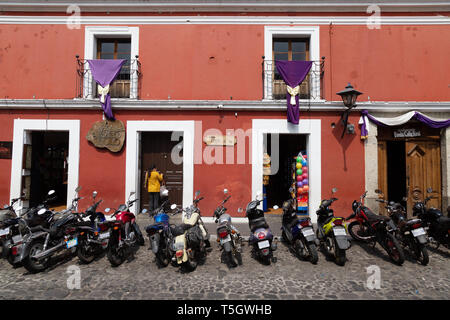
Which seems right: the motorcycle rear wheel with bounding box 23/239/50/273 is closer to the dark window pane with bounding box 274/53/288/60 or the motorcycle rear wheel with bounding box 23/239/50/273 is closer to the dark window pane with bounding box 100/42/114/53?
the dark window pane with bounding box 100/42/114/53

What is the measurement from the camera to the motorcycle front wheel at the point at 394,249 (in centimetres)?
405

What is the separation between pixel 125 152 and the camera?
23.5ft

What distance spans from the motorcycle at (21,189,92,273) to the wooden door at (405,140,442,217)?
8913 millimetres

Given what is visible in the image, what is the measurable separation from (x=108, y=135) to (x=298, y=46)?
6.84 metres

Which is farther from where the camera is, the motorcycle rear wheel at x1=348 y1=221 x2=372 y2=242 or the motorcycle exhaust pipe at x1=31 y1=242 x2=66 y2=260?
the motorcycle rear wheel at x1=348 y1=221 x2=372 y2=242

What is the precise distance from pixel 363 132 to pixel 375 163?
3.39 feet

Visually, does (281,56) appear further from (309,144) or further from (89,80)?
(89,80)

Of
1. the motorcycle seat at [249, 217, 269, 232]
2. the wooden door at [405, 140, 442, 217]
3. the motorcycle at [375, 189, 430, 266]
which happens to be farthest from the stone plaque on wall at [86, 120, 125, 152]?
the wooden door at [405, 140, 442, 217]

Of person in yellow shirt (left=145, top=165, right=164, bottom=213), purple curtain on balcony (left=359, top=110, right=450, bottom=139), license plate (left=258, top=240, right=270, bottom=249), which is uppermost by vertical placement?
purple curtain on balcony (left=359, top=110, right=450, bottom=139)

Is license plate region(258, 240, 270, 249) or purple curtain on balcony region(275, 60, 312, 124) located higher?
purple curtain on balcony region(275, 60, 312, 124)

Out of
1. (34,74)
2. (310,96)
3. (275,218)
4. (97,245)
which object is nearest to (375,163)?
(310,96)

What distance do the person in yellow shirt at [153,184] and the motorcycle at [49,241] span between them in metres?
2.66

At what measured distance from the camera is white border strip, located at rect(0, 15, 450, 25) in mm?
7199

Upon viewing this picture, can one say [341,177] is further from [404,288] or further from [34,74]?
[34,74]
